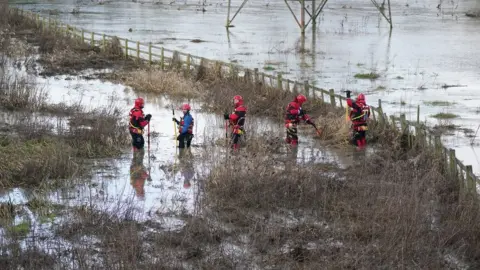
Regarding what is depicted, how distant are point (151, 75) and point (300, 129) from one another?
309 inches

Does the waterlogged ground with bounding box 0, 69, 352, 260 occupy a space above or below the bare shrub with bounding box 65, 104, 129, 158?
below

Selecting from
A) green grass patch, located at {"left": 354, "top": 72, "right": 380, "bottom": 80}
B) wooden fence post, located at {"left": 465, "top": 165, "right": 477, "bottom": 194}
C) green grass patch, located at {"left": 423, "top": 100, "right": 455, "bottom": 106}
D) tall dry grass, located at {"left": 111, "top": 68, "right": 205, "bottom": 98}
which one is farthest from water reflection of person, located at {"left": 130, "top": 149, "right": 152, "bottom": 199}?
green grass patch, located at {"left": 354, "top": 72, "right": 380, "bottom": 80}

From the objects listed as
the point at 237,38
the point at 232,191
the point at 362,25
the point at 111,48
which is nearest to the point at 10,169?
the point at 232,191

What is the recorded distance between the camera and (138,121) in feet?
51.5

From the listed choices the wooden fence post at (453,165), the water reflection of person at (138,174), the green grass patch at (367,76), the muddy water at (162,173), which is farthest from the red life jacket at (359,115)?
the green grass patch at (367,76)

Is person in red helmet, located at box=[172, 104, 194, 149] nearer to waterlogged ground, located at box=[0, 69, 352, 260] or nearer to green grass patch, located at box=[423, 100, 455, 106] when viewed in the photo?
waterlogged ground, located at box=[0, 69, 352, 260]

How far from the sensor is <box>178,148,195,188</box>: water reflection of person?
14203 mm

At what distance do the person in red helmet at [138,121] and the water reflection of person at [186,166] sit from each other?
2.96 feet

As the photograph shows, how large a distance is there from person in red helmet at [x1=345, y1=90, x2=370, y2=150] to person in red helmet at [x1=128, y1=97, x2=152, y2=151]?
4.26 meters

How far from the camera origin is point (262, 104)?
70.2ft

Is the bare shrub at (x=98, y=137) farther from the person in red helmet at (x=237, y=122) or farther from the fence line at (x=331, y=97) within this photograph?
the fence line at (x=331, y=97)

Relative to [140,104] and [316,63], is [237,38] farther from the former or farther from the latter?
[140,104]

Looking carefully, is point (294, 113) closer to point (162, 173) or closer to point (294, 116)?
point (294, 116)

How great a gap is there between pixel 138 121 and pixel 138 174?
148 cm
